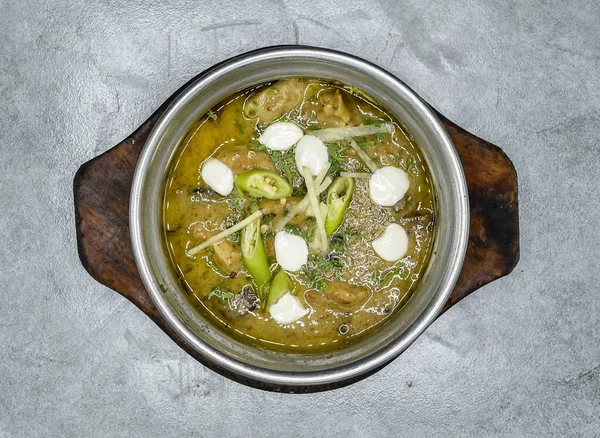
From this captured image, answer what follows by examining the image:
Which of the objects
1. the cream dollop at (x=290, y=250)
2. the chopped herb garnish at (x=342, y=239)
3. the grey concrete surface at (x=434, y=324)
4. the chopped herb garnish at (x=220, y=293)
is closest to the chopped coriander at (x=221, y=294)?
the chopped herb garnish at (x=220, y=293)

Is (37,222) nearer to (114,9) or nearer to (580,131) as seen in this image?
(114,9)

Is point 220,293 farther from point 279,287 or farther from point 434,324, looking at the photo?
point 434,324

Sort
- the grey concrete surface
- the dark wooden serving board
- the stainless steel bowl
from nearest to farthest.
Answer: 1. the stainless steel bowl
2. the dark wooden serving board
3. the grey concrete surface

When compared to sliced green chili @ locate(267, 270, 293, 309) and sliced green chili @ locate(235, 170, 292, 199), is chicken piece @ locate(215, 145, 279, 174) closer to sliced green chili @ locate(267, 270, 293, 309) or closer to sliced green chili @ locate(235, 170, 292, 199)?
sliced green chili @ locate(235, 170, 292, 199)

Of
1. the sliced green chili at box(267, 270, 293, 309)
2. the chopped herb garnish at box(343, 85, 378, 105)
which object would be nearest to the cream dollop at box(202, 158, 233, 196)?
the sliced green chili at box(267, 270, 293, 309)

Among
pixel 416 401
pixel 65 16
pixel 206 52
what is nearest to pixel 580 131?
pixel 416 401
